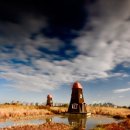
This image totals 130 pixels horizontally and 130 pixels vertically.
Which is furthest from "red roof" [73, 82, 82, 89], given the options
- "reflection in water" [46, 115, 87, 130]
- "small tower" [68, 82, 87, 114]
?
"reflection in water" [46, 115, 87, 130]

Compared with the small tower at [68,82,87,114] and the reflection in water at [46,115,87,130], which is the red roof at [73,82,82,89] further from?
the reflection in water at [46,115,87,130]

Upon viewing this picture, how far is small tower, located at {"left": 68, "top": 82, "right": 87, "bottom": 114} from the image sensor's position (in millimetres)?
56344

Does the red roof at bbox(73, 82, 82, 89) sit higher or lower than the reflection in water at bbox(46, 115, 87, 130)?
higher

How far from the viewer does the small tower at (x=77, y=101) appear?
185 feet

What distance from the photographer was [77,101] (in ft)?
187

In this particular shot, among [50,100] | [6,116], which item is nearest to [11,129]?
[6,116]

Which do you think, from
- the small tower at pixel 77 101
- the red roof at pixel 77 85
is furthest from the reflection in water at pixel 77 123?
the red roof at pixel 77 85

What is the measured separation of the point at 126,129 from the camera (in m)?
26.1

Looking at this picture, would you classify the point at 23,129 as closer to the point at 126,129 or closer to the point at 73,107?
the point at 126,129

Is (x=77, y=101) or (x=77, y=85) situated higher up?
(x=77, y=85)

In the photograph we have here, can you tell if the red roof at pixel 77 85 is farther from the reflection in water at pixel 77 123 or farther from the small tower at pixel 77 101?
the reflection in water at pixel 77 123

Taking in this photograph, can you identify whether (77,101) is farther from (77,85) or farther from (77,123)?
(77,123)

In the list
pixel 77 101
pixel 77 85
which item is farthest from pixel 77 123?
pixel 77 85

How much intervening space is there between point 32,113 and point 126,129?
25468 millimetres
